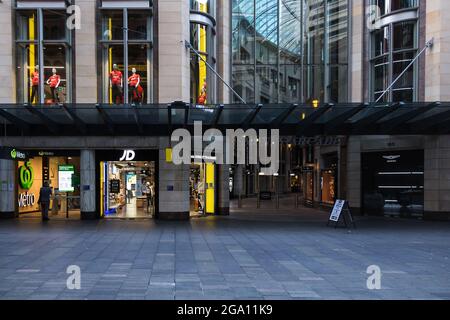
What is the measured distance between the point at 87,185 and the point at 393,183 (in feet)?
45.9

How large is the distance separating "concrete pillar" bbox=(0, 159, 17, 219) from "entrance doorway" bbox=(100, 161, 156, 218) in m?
3.73

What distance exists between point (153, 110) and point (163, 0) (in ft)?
18.9

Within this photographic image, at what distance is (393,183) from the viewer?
2139 centimetres

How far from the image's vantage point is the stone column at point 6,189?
62.4ft

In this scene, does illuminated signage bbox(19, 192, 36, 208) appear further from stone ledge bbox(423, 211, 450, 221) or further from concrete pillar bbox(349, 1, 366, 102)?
stone ledge bbox(423, 211, 450, 221)

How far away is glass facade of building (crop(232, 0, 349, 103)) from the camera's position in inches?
973

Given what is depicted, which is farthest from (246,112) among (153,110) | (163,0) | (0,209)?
(0,209)

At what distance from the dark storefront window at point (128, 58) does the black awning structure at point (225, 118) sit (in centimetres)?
163

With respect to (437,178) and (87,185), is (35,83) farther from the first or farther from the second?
(437,178)

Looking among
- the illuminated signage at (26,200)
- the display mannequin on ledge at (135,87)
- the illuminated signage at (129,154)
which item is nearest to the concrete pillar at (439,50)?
the display mannequin on ledge at (135,87)

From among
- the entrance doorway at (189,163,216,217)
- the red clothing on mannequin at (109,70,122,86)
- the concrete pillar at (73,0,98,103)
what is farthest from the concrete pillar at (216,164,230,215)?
the concrete pillar at (73,0,98,103)

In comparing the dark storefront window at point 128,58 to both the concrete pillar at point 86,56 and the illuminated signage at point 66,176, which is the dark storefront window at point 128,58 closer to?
the concrete pillar at point 86,56

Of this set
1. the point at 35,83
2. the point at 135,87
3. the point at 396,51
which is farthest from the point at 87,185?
the point at 396,51
